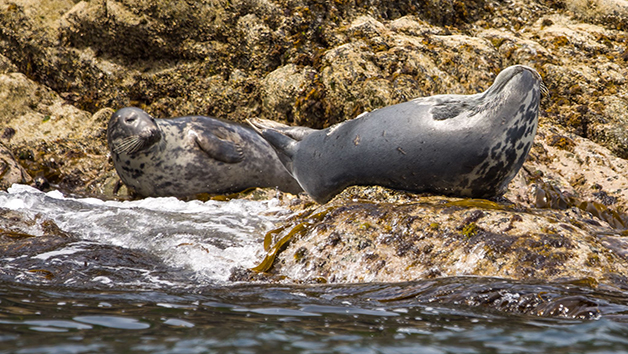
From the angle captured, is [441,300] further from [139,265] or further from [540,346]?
[139,265]

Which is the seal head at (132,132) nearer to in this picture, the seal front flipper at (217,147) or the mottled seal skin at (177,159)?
the mottled seal skin at (177,159)

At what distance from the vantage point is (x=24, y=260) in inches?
129

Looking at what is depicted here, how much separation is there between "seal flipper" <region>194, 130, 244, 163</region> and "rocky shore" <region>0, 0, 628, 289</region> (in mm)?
873

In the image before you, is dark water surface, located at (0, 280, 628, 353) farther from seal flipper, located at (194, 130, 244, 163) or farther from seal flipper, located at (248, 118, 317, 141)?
seal flipper, located at (194, 130, 244, 163)

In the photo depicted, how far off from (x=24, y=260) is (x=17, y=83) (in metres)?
5.52

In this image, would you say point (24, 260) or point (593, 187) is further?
point (593, 187)

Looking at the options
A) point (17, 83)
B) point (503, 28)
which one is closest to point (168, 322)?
point (17, 83)

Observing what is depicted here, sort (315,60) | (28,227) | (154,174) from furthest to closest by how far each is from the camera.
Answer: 1. (315,60)
2. (154,174)
3. (28,227)

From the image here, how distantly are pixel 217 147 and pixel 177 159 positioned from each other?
0.46 metres

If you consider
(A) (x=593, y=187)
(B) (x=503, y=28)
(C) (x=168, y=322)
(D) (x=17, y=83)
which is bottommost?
(A) (x=593, y=187)

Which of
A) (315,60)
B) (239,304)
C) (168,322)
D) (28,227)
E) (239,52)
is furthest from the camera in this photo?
(239,52)

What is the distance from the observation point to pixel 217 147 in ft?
21.5

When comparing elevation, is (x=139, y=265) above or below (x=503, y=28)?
below

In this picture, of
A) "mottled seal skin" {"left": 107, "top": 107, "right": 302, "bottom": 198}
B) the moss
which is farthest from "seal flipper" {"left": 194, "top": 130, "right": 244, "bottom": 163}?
the moss
